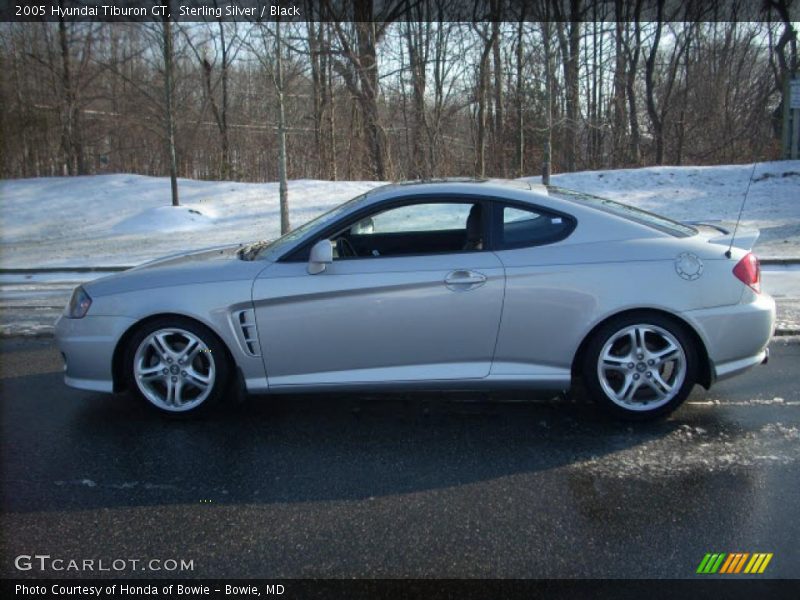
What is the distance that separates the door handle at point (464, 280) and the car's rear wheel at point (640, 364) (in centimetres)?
80

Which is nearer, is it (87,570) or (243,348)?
(87,570)

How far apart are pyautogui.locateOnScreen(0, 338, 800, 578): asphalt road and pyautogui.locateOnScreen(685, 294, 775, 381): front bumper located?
385mm

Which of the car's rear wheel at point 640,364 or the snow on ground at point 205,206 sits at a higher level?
the snow on ground at point 205,206

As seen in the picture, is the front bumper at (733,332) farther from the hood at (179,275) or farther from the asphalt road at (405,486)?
the hood at (179,275)

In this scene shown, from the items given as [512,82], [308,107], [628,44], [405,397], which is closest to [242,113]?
[308,107]

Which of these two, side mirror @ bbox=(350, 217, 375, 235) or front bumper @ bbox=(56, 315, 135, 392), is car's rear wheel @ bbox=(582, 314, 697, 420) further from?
front bumper @ bbox=(56, 315, 135, 392)

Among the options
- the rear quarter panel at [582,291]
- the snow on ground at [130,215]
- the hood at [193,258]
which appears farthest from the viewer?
the snow on ground at [130,215]

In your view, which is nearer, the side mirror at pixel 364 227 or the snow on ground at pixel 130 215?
the side mirror at pixel 364 227

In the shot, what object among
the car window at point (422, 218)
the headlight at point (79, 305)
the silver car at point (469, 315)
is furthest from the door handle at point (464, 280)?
the headlight at point (79, 305)

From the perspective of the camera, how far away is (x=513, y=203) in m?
4.24

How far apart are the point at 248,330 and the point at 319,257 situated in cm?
64

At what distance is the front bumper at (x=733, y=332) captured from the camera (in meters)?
4.04

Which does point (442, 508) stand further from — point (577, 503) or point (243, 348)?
point (243, 348)
